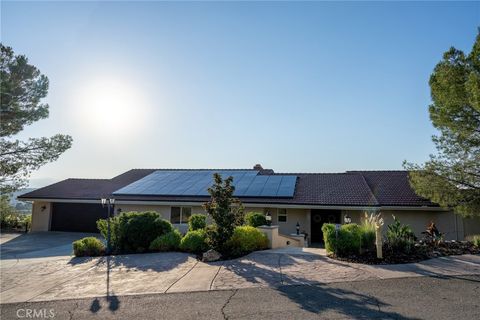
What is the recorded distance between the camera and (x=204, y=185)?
74.1 feet

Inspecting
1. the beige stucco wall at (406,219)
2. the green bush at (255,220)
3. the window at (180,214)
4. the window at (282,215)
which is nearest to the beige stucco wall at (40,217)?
the beige stucco wall at (406,219)

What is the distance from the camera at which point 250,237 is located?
459 inches

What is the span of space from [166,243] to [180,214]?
27.9 ft

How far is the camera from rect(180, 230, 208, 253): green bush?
11.7 m

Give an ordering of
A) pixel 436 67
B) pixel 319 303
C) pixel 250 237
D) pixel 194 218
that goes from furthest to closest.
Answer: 1. pixel 194 218
2. pixel 436 67
3. pixel 250 237
4. pixel 319 303

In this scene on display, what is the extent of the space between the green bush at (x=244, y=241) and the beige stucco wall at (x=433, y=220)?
8912mm

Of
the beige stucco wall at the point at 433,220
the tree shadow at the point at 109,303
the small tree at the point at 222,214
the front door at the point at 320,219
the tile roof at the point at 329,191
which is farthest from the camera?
the front door at the point at 320,219

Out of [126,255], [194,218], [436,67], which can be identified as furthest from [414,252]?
[126,255]

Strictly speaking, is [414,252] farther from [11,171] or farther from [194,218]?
[11,171]

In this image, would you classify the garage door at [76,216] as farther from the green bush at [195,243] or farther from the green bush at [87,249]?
the green bush at [195,243]

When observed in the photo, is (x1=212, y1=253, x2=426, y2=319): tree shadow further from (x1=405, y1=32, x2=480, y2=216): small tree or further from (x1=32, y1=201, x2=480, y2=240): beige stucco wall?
(x1=32, y1=201, x2=480, y2=240): beige stucco wall

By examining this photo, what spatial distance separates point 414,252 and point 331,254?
2.53 metres

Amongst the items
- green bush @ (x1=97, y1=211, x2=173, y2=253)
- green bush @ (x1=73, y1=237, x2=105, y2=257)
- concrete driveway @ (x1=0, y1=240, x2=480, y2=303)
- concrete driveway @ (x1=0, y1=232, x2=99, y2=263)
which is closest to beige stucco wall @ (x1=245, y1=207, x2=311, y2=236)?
green bush @ (x1=97, y1=211, x2=173, y2=253)

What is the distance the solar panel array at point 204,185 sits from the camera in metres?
20.6
